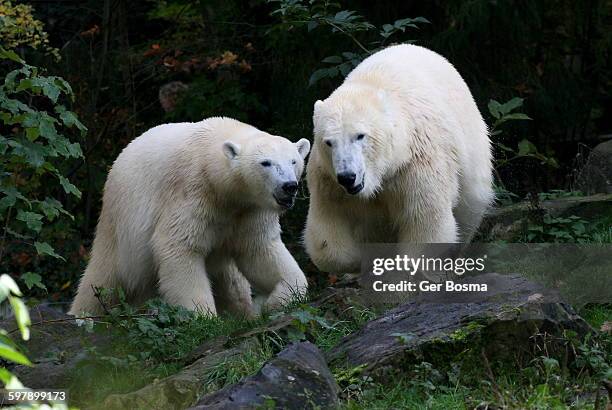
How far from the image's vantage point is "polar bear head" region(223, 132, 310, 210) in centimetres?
707

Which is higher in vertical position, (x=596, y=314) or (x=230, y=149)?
(x=230, y=149)

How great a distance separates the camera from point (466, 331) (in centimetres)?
507

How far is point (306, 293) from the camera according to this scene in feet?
23.8

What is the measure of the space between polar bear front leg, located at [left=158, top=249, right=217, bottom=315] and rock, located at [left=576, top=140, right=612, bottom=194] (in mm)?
3413

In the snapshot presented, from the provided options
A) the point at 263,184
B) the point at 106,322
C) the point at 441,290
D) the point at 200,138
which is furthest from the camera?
the point at 200,138

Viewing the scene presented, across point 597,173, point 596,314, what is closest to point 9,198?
point 596,314

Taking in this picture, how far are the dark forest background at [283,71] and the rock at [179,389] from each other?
5.60 meters

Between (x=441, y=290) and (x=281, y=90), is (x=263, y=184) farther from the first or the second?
(x=281, y=90)

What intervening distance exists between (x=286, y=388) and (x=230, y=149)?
3051 mm

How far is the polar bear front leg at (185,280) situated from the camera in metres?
7.35

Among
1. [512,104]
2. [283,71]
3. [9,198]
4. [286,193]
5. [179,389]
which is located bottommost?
[179,389]

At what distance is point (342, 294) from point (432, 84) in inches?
69.6

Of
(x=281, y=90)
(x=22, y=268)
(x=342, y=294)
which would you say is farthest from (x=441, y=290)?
(x=22, y=268)

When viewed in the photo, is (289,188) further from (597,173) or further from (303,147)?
(597,173)
